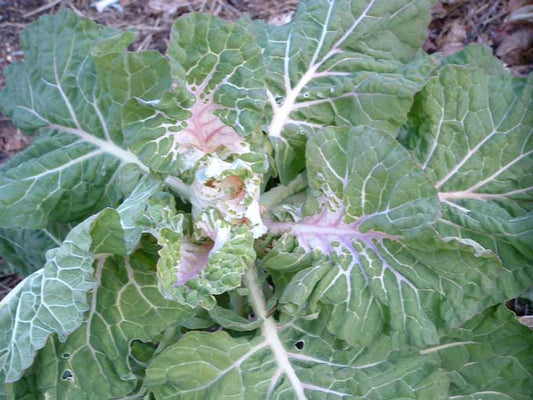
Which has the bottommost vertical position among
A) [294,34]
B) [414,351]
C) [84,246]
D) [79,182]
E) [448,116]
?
[414,351]

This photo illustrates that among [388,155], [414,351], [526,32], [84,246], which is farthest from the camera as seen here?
[526,32]

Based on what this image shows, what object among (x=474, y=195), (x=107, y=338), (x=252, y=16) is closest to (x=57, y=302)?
(x=107, y=338)

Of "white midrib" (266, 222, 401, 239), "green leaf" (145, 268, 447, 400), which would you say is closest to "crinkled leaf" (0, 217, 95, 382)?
"green leaf" (145, 268, 447, 400)

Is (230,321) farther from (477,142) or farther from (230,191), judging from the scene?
(477,142)

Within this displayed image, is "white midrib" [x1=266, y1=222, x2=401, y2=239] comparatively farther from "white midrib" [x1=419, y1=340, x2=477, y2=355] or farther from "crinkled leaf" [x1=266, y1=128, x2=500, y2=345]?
"white midrib" [x1=419, y1=340, x2=477, y2=355]

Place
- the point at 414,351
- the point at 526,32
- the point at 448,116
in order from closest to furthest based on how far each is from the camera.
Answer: the point at 414,351
the point at 448,116
the point at 526,32

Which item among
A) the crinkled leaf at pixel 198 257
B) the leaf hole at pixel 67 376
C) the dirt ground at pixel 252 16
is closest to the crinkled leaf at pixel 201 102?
the crinkled leaf at pixel 198 257

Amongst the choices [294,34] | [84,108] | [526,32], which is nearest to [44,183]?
[84,108]

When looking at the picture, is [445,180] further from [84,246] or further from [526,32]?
[526,32]
